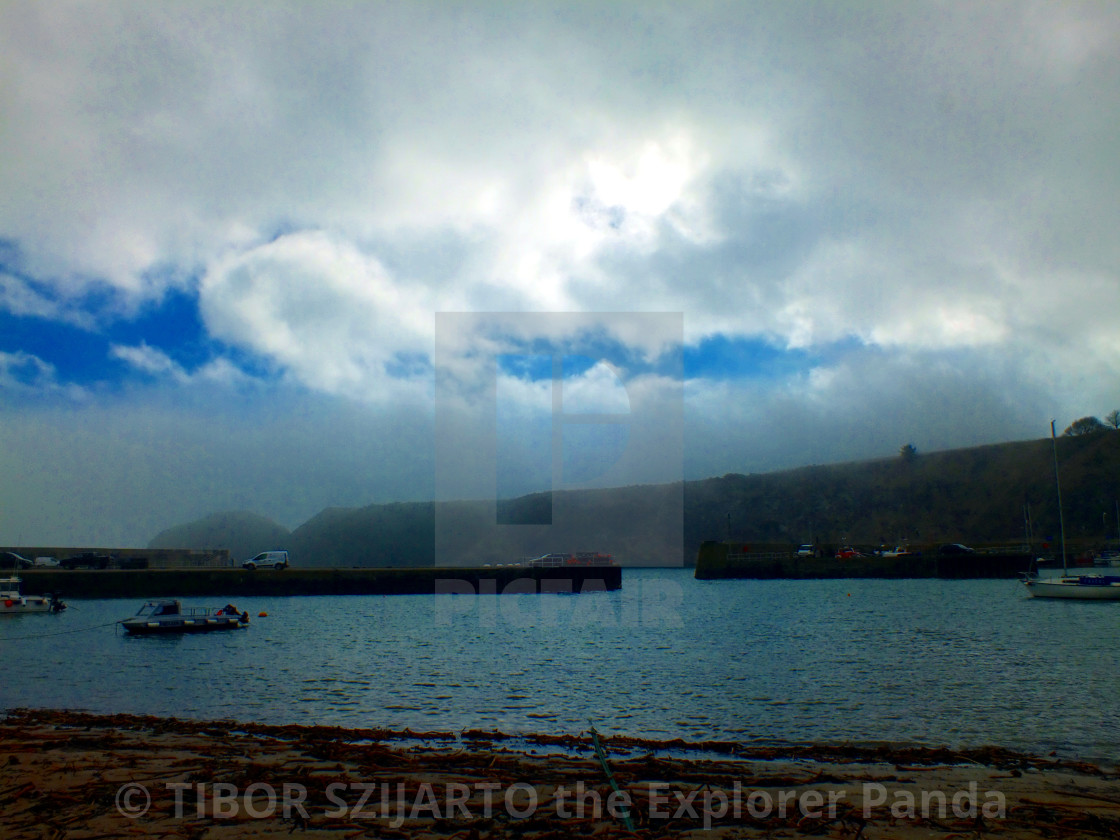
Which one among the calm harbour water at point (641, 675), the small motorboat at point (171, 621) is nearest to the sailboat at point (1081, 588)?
the calm harbour water at point (641, 675)

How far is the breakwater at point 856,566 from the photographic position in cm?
9812

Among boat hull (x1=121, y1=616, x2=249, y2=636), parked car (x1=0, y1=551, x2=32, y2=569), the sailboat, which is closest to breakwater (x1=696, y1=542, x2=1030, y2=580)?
the sailboat

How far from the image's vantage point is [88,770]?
37.2 feet

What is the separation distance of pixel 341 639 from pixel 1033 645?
33518 millimetres

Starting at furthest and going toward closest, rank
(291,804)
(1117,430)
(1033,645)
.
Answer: (1117,430)
(1033,645)
(291,804)

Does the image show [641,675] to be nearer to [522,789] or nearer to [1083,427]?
[522,789]

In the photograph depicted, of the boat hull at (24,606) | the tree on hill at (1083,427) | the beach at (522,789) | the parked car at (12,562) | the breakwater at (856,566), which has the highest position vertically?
the tree on hill at (1083,427)

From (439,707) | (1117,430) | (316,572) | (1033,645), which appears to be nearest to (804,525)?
(1117,430)

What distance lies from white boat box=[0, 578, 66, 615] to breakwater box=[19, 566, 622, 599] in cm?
1574

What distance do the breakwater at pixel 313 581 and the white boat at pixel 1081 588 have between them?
45470 mm

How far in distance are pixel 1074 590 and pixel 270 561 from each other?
76.8 meters

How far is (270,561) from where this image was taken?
79.4 m

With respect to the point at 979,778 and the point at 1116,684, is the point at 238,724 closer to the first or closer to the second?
the point at 979,778

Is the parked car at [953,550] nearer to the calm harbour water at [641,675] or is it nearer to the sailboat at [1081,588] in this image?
the sailboat at [1081,588]
